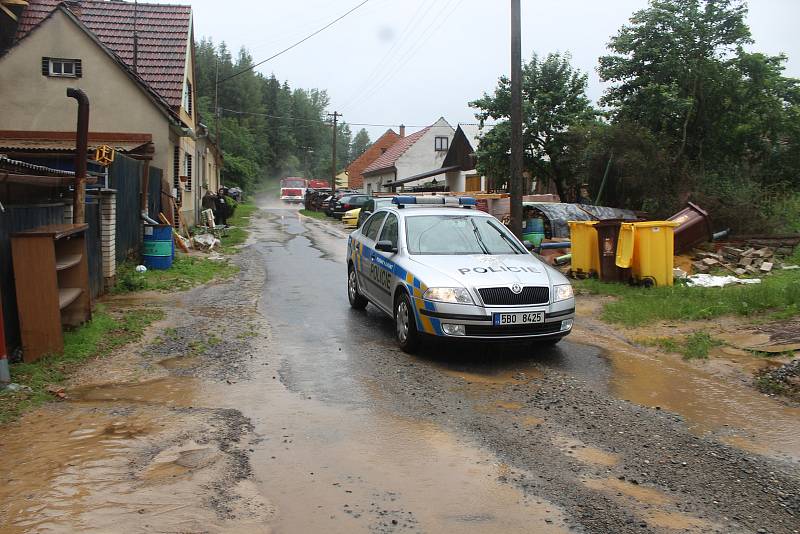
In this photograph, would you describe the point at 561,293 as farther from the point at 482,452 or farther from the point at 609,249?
the point at 609,249

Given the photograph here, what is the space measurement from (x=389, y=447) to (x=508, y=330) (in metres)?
2.51

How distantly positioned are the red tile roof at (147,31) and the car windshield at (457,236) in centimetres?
1528

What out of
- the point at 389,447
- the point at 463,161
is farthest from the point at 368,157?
Result: the point at 389,447

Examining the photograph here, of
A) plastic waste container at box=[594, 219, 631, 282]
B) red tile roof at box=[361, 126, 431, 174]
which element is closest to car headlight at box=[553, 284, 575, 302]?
plastic waste container at box=[594, 219, 631, 282]

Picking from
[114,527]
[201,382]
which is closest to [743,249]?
[201,382]

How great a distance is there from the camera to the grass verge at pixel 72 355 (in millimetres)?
5508

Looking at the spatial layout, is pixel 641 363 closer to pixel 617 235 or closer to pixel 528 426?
pixel 528 426

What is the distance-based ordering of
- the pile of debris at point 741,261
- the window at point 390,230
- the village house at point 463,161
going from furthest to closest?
the village house at point 463,161, the pile of debris at point 741,261, the window at point 390,230

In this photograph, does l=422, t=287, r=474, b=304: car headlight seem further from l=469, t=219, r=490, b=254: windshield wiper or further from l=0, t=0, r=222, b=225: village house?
l=0, t=0, r=222, b=225: village house

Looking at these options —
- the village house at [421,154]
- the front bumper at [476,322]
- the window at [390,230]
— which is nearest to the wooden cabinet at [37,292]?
the front bumper at [476,322]

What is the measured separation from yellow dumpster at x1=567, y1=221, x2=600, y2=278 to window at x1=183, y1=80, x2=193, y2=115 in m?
15.1

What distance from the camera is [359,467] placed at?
4.38 meters

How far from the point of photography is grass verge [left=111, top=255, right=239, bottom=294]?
11.5 meters

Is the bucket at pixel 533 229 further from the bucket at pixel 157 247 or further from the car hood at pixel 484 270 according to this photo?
the car hood at pixel 484 270
